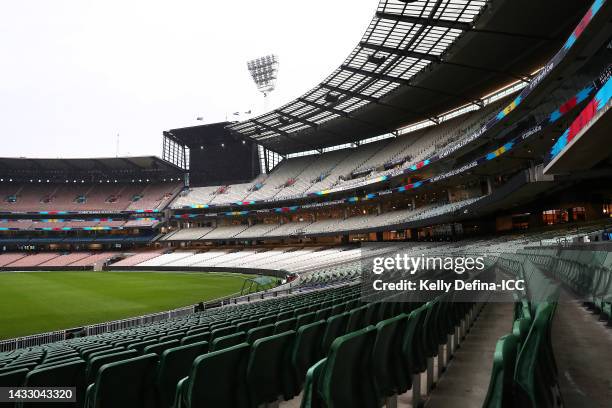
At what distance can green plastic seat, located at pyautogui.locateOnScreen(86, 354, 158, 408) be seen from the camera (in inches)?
108

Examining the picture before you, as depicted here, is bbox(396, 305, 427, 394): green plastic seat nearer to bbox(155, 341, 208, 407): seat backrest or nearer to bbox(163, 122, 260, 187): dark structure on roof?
bbox(155, 341, 208, 407): seat backrest

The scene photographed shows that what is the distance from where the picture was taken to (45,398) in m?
2.99

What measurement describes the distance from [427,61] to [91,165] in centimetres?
6806

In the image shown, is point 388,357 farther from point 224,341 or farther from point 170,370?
point 170,370

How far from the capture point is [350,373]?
2.68 metres

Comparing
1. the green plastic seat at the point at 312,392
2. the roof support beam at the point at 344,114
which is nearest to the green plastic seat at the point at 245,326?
the green plastic seat at the point at 312,392

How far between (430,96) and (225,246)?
41.5 m

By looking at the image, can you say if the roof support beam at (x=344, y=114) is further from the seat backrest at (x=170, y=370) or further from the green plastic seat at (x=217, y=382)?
the green plastic seat at (x=217, y=382)

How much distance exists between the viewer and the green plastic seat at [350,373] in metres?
2.47

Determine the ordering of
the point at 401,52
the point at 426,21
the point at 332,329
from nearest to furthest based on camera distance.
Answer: the point at 332,329, the point at 426,21, the point at 401,52

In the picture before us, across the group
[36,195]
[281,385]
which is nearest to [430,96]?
[281,385]

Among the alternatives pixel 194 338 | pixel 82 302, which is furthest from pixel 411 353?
pixel 82 302

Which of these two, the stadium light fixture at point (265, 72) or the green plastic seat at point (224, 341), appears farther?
the stadium light fixture at point (265, 72)

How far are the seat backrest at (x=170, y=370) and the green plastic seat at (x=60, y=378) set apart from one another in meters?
0.72
